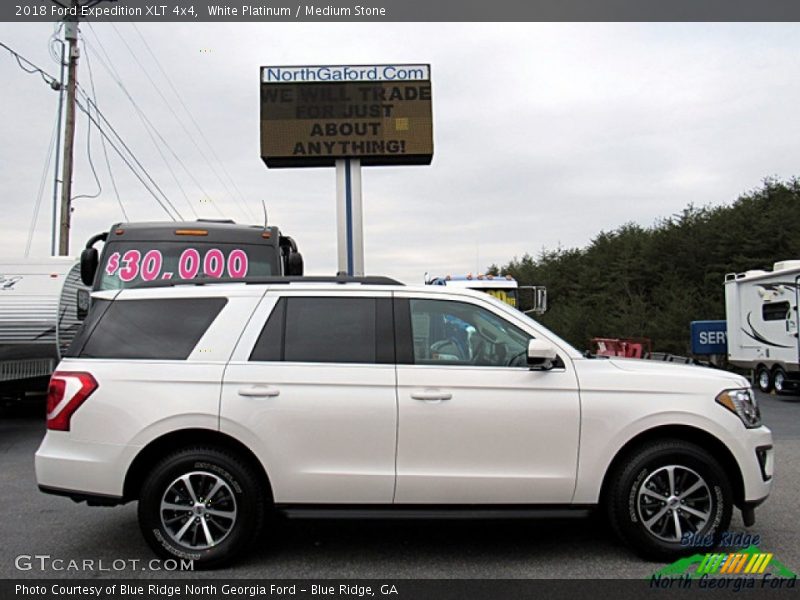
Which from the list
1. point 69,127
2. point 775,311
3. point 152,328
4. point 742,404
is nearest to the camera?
point 742,404

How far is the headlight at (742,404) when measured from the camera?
4.94 meters

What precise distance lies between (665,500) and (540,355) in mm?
1294

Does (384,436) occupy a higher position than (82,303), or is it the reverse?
(82,303)

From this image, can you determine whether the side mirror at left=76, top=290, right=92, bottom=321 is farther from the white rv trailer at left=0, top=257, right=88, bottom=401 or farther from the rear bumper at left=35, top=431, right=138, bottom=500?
the rear bumper at left=35, top=431, right=138, bottom=500

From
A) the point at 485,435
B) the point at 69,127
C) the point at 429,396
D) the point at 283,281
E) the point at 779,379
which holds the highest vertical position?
the point at 69,127

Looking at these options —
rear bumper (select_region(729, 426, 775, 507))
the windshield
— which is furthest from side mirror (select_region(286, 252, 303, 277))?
rear bumper (select_region(729, 426, 775, 507))

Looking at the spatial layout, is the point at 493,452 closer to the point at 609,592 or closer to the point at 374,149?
the point at 609,592

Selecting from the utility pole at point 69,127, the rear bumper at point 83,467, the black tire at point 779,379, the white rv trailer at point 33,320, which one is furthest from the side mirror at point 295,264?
the black tire at point 779,379

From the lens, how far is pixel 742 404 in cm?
499

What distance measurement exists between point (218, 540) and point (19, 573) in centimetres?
129

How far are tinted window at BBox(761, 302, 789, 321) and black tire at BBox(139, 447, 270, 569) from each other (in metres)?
15.5

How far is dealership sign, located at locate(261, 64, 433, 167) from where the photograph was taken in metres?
14.4

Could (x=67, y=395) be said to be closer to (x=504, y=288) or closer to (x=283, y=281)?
(x=283, y=281)

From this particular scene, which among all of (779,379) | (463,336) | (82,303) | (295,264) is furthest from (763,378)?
(463,336)
